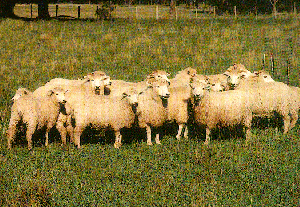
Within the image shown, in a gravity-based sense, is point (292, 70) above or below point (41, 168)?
above

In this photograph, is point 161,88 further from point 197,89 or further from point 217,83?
point 217,83

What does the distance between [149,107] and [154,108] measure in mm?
130

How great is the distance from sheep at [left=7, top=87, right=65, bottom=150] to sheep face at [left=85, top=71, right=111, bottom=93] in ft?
4.73

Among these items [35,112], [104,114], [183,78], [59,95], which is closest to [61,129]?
[59,95]

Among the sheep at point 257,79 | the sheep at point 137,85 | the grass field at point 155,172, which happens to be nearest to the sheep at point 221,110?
the grass field at point 155,172

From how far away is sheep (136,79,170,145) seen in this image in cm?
1084

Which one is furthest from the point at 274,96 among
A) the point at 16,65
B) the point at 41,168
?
the point at 16,65

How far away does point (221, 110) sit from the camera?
1084cm

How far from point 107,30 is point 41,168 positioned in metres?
21.9

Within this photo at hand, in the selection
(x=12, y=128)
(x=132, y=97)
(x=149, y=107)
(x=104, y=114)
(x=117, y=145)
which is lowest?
(x=117, y=145)

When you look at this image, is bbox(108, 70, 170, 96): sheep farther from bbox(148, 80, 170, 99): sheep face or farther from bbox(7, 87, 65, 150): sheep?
bbox(7, 87, 65, 150): sheep

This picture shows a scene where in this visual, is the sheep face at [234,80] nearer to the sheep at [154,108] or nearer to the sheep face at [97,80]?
the sheep at [154,108]

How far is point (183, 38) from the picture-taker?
27656 mm

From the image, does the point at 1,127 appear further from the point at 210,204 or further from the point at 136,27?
the point at 136,27
